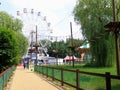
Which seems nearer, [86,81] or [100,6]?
[86,81]

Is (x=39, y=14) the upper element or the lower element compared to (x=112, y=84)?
upper

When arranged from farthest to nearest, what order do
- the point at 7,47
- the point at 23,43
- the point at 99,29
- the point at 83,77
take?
1. the point at 23,43
2. the point at 99,29
3. the point at 7,47
4. the point at 83,77

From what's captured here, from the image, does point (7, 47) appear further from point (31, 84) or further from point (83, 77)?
point (83, 77)

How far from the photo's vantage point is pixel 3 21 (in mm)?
69250

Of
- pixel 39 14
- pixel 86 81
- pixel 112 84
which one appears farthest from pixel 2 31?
pixel 39 14

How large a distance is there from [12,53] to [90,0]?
819 inches

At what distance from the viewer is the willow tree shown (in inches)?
1647

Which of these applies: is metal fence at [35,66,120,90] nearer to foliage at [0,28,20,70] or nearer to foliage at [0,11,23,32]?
foliage at [0,28,20,70]

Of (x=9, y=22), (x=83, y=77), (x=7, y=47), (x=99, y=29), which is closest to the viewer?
(x=83, y=77)

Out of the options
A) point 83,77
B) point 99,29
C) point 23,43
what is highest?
point 23,43

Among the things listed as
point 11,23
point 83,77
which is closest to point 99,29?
point 83,77

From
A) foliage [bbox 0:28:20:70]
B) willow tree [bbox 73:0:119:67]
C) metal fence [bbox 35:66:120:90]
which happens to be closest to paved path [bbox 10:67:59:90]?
metal fence [bbox 35:66:120:90]

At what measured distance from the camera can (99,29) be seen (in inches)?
1657

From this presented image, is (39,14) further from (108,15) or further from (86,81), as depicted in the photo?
(86,81)
